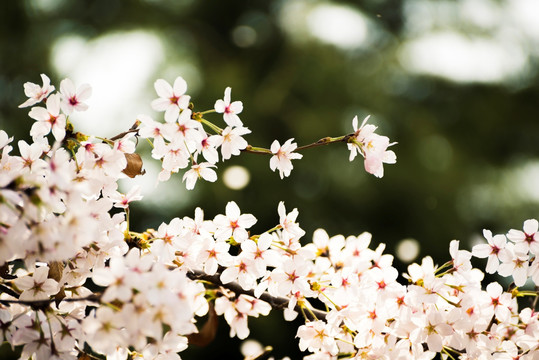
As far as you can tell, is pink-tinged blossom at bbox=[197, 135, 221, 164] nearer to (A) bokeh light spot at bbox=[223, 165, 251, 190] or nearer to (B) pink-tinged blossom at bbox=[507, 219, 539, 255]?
(B) pink-tinged blossom at bbox=[507, 219, 539, 255]

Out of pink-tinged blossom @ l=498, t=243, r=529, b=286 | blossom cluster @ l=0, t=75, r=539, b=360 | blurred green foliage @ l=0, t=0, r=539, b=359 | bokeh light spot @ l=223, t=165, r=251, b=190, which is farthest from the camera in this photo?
blurred green foliage @ l=0, t=0, r=539, b=359

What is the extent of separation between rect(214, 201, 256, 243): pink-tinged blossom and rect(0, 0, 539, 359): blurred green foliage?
1854 mm

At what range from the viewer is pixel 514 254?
0.74 m

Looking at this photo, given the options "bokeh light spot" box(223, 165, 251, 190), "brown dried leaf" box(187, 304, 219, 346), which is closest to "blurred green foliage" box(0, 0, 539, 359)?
"bokeh light spot" box(223, 165, 251, 190)

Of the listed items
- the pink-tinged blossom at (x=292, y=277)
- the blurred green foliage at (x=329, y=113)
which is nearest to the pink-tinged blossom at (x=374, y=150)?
the pink-tinged blossom at (x=292, y=277)

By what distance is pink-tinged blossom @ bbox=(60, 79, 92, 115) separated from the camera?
0.64 metres

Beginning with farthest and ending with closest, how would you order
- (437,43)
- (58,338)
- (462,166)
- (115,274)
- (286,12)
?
(286,12) < (437,43) < (462,166) < (58,338) < (115,274)

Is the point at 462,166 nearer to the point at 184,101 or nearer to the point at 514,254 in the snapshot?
the point at 514,254

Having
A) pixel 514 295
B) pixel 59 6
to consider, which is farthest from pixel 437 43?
pixel 514 295

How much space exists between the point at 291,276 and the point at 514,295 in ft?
1.06

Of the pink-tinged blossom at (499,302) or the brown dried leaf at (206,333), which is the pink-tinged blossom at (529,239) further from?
the brown dried leaf at (206,333)

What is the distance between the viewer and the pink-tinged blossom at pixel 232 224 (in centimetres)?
70

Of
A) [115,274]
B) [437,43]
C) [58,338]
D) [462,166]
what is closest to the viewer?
[115,274]

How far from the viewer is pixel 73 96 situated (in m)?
0.65
